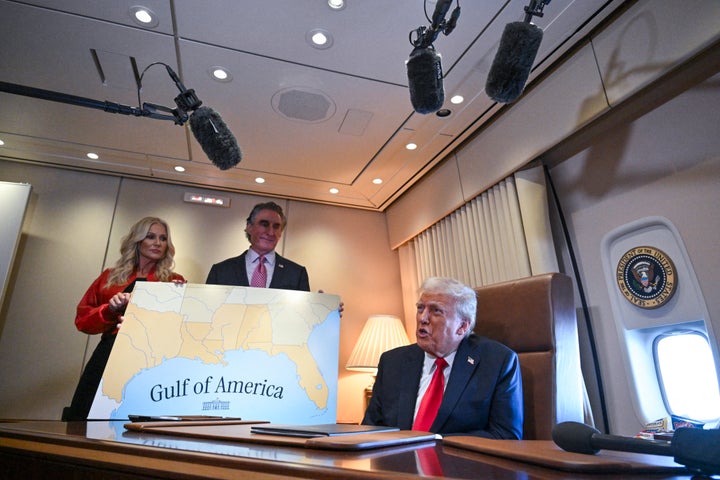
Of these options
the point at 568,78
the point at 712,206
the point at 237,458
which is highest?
the point at 568,78

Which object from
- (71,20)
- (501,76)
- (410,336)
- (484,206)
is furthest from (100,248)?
(501,76)

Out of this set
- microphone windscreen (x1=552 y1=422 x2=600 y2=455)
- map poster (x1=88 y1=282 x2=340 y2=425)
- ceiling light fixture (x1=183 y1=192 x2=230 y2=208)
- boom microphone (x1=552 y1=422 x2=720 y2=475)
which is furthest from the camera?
ceiling light fixture (x1=183 y1=192 x2=230 y2=208)

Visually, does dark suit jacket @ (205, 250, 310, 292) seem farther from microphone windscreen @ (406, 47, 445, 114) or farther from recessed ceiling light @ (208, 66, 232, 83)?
microphone windscreen @ (406, 47, 445, 114)

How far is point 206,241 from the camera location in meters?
3.79

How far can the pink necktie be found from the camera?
2811 millimetres

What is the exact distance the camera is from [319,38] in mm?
2197

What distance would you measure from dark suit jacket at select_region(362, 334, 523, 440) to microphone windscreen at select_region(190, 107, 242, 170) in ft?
3.91

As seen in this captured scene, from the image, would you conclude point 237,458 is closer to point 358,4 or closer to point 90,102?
point 90,102

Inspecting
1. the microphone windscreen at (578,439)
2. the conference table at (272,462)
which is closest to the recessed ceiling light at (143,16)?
the conference table at (272,462)

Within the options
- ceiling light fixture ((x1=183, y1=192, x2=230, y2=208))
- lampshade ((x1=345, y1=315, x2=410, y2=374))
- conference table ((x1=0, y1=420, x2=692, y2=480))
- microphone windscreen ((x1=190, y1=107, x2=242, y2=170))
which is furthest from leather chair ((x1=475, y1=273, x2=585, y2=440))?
ceiling light fixture ((x1=183, y1=192, x2=230, y2=208))

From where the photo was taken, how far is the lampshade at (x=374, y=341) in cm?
345

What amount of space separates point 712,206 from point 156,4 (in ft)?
9.47

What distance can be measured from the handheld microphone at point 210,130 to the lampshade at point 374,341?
2.33m

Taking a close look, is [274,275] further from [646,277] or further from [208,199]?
[646,277]
